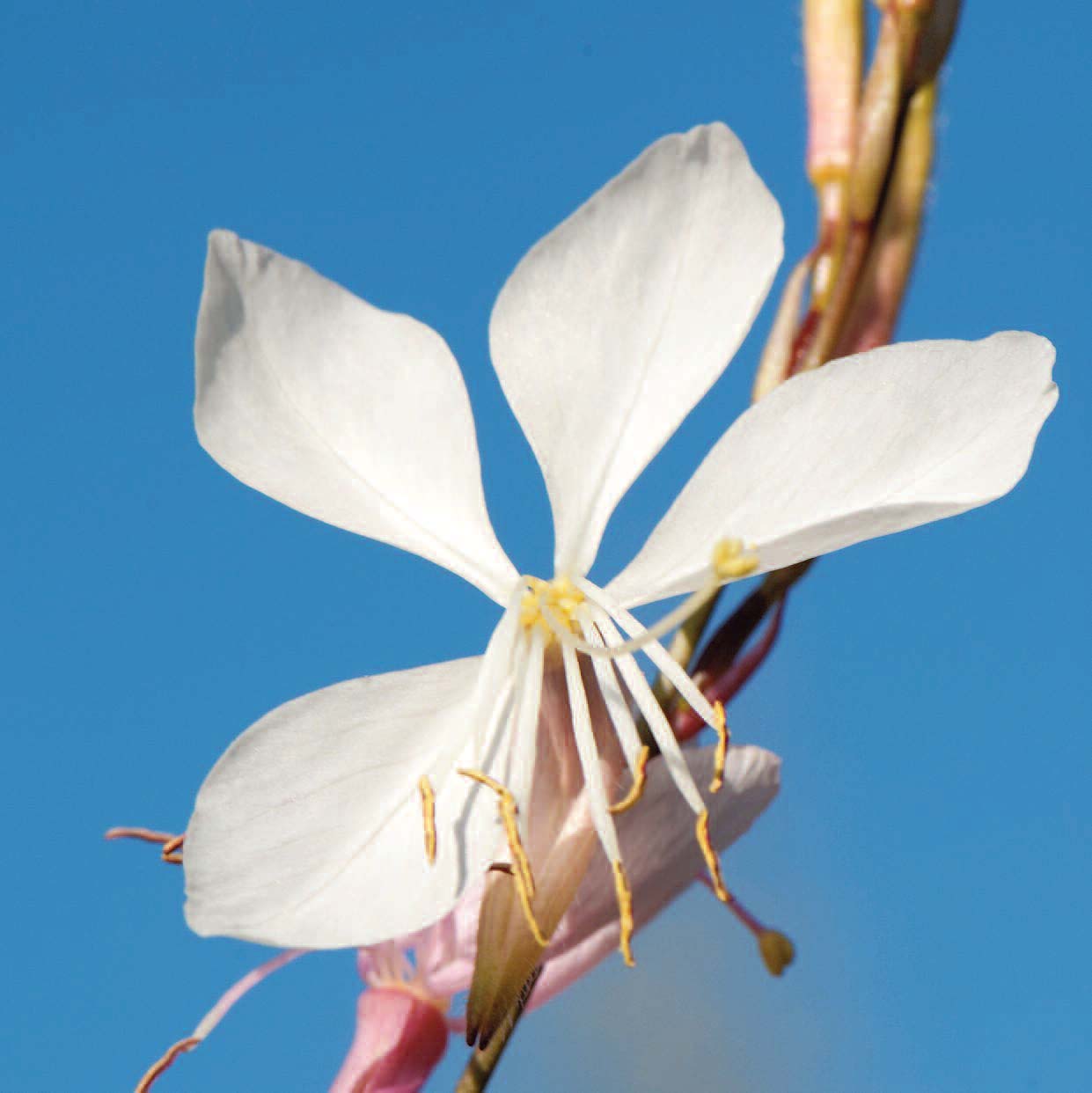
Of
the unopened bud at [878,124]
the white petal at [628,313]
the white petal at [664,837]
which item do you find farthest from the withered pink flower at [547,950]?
the unopened bud at [878,124]

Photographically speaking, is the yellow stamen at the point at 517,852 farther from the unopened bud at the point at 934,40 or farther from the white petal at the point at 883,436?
the unopened bud at the point at 934,40

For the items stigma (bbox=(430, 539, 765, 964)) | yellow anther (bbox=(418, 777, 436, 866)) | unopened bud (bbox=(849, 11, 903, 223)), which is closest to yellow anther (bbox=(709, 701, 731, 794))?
stigma (bbox=(430, 539, 765, 964))

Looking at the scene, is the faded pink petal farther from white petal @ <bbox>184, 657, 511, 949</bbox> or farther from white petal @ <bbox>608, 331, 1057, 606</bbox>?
white petal @ <bbox>608, 331, 1057, 606</bbox>

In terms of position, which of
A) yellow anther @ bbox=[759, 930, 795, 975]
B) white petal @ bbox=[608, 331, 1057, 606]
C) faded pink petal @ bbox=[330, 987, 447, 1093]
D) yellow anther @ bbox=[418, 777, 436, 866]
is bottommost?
faded pink petal @ bbox=[330, 987, 447, 1093]

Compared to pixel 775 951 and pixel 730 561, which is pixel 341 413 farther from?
pixel 775 951

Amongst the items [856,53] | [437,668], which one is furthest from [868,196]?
[437,668]

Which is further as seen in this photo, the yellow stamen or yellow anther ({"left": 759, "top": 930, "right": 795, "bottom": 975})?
yellow anther ({"left": 759, "top": 930, "right": 795, "bottom": 975})
